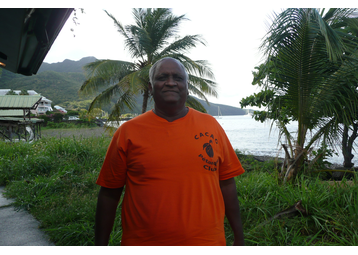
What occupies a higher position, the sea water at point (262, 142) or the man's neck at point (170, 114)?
the man's neck at point (170, 114)

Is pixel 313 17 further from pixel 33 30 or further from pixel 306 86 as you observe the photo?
pixel 33 30

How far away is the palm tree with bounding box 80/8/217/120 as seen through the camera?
1298cm

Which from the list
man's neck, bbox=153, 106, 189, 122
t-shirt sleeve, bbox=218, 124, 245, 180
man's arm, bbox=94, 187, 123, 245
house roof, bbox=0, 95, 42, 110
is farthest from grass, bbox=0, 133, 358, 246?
house roof, bbox=0, 95, 42, 110

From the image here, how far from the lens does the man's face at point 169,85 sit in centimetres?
149

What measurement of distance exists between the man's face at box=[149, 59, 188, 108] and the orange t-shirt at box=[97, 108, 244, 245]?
13cm

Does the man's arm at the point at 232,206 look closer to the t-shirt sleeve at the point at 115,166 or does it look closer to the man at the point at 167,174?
the man at the point at 167,174

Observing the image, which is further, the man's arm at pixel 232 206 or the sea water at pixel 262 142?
the sea water at pixel 262 142

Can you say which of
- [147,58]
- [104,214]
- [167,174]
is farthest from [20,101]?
[167,174]

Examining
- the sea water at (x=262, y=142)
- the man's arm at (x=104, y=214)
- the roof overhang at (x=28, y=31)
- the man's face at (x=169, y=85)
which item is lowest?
the sea water at (x=262, y=142)

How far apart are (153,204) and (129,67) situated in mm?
13413

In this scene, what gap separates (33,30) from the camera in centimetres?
232

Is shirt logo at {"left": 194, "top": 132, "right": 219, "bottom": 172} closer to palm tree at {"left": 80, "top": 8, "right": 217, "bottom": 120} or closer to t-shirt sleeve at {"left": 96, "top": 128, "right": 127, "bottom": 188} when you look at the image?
t-shirt sleeve at {"left": 96, "top": 128, "right": 127, "bottom": 188}

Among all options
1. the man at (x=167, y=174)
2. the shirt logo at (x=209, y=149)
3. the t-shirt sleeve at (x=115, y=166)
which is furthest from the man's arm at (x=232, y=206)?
the t-shirt sleeve at (x=115, y=166)

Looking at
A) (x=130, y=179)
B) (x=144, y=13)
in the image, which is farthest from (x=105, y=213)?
(x=144, y=13)
